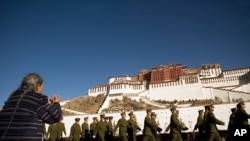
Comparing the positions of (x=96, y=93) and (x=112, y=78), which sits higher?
(x=112, y=78)

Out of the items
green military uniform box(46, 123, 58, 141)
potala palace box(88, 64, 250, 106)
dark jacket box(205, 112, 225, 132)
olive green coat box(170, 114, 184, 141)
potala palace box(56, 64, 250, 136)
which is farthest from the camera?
potala palace box(88, 64, 250, 106)

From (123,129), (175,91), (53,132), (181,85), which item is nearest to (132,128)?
(123,129)

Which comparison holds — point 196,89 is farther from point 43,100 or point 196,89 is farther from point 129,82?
point 43,100

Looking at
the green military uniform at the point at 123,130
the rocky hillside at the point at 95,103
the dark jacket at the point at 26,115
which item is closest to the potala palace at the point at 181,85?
the rocky hillside at the point at 95,103

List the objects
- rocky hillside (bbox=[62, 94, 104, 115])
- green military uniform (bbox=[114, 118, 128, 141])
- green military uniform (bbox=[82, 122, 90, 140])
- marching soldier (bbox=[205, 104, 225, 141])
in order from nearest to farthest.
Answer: marching soldier (bbox=[205, 104, 225, 141])
green military uniform (bbox=[114, 118, 128, 141])
green military uniform (bbox=[82, 122, 90, 140])
rocky hillside (bbox=[62, 94, 104, 115])

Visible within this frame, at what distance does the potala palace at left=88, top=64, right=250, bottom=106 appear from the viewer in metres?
80.2

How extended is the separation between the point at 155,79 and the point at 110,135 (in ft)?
267

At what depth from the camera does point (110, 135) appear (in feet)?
50.4

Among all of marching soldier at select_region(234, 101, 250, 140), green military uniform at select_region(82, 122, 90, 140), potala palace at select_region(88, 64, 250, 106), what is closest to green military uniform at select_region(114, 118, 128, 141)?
green military uniform at select_region(82, 122, 90, 140)

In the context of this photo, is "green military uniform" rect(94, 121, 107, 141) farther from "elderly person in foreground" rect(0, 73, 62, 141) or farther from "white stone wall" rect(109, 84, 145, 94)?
"white stone wall" rect(109, 84, 145, 94)

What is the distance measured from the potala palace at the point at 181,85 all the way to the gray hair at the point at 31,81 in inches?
2941

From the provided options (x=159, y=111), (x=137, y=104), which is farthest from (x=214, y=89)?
(x=159, y=111)

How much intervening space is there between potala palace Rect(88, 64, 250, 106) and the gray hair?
74.7m

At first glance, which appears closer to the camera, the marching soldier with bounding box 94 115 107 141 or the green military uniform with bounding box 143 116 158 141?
the green military uniform with bounding box 143 116 158 141
